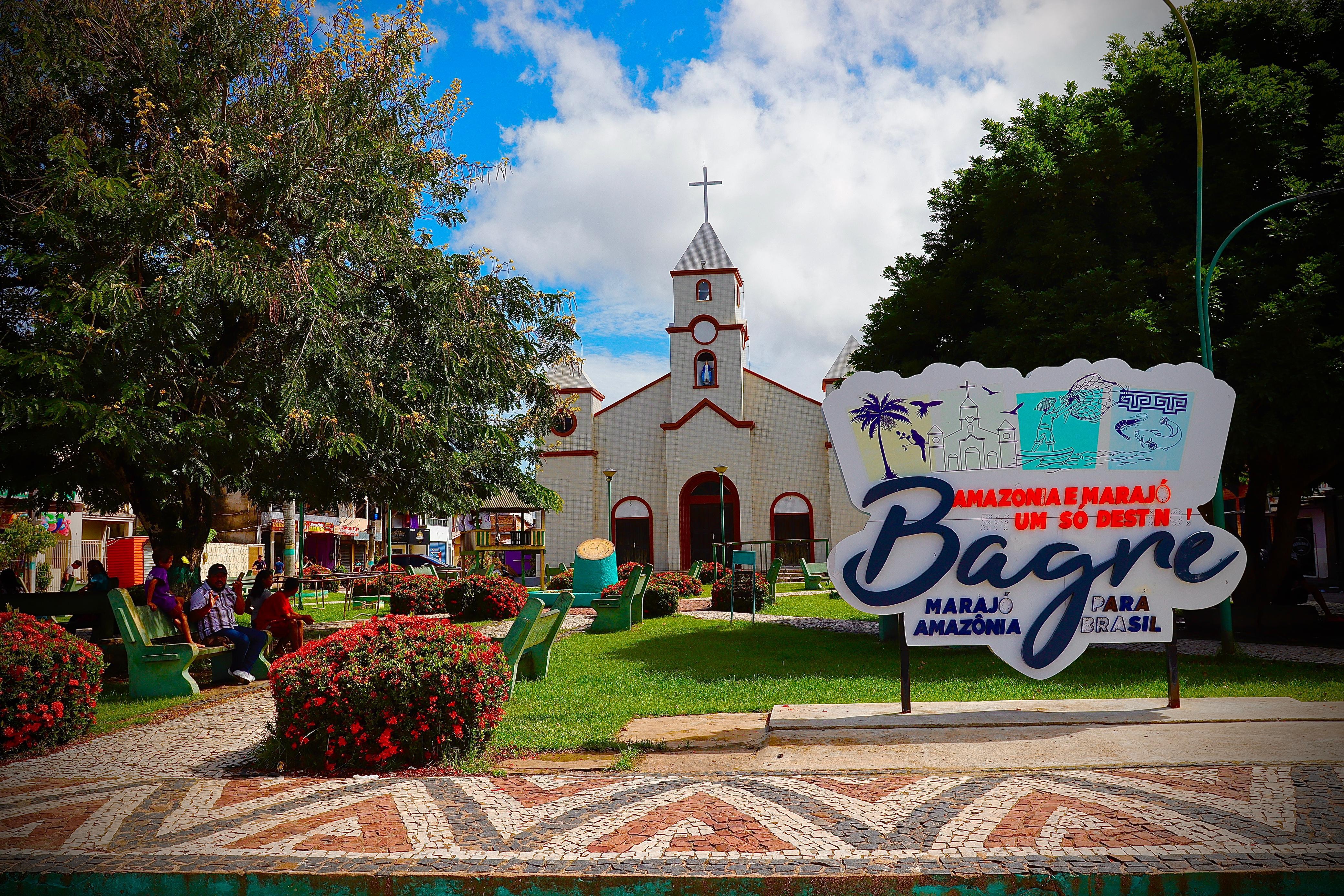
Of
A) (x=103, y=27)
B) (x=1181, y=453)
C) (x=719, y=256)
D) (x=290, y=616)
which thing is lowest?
(x=290, y=616)

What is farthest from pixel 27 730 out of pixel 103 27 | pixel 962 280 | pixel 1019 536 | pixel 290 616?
pixel 962 280

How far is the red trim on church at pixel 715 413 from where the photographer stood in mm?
32562

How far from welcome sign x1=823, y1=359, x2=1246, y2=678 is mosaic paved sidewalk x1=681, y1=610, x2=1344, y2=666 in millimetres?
2221

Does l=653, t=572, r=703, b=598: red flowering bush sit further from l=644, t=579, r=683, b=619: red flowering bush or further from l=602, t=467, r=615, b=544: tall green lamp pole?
l=602, t=467, r=615, b=544: tall green lamp pole

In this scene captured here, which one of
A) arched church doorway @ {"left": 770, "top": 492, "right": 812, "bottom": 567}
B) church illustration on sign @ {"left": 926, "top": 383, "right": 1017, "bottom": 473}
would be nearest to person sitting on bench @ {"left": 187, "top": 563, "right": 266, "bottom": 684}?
church illustration on sign @ {"left": 926, "top": 383, "right": 1017, "bottom": 473}

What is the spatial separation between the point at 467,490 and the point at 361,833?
43.5 ft

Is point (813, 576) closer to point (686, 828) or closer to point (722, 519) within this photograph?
point (722, 519)

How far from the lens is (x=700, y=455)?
32.6m

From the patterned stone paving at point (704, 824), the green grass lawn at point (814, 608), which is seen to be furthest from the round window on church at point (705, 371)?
Answer: the patterned stone paving at point (704, 824)

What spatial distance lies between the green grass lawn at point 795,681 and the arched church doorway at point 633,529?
64.9 feet

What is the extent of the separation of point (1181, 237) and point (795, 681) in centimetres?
975

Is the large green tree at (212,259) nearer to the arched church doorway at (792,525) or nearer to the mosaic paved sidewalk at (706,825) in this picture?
the mosaic paved sidewalk at (706,825)

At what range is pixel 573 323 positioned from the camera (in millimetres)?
18156

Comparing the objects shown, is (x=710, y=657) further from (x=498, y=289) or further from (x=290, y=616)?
(x=498, y=289)
